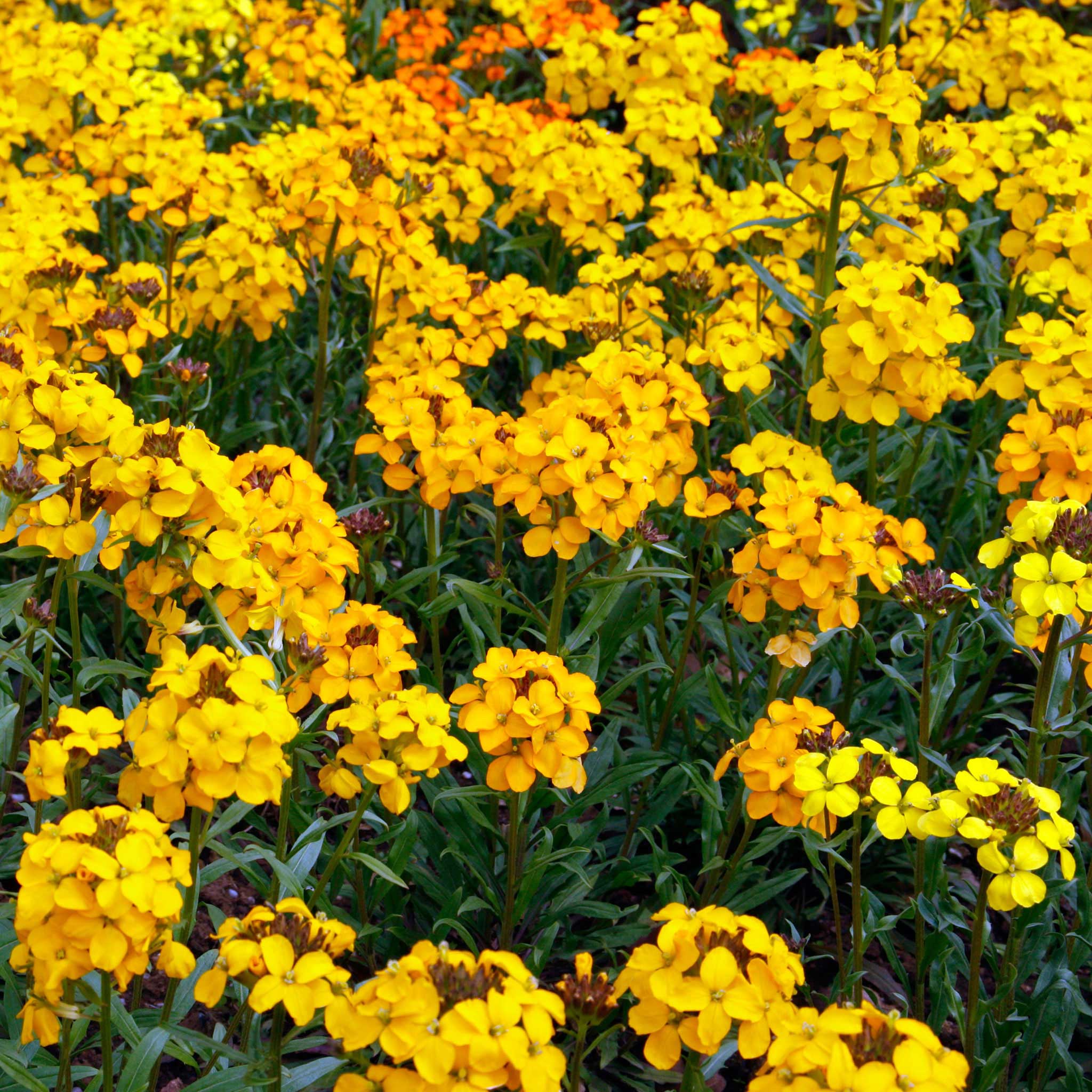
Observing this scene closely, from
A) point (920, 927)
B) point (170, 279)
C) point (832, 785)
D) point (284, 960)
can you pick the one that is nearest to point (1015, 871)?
point (832, 785)

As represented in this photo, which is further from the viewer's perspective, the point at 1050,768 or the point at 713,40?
the point at 713,40

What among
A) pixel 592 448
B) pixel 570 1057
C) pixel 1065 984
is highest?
pixel 592 448

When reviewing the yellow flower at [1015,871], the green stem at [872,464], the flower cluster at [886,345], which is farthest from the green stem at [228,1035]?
the green stem at [872,464]

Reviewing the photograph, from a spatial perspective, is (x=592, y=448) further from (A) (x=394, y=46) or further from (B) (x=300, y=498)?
(A) (x=394, y=46)

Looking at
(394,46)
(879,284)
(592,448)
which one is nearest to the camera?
(592,448)

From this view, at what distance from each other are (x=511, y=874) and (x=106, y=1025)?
3.26 feet

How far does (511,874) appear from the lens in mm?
2727

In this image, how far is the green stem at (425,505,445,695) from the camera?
3.12 metres

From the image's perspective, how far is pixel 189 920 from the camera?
2.05 meters

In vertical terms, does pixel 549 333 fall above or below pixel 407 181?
below

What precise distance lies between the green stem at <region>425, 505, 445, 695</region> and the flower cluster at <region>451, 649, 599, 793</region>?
73 cm

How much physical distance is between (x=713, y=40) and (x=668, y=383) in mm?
2777

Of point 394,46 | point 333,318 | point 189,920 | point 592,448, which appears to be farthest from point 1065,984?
point 394,46

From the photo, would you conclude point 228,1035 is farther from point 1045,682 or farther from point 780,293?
point 780,293
